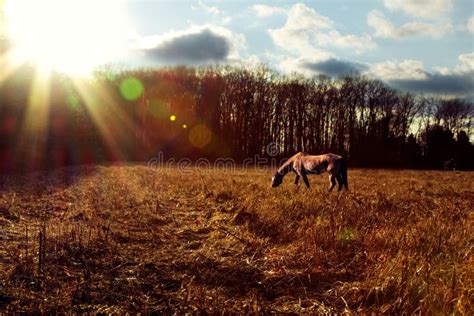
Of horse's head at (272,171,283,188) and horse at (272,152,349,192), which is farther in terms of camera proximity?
horse's head at (272,171,283,188)

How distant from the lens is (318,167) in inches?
638

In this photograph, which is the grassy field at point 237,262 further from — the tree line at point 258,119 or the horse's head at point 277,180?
the tree line at point 258,119

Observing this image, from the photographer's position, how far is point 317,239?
5254 millimetres

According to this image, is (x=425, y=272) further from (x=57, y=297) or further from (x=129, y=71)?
(x=129, y=71)

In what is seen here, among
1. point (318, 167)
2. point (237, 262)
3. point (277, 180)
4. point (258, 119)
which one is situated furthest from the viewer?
point (258, 119)

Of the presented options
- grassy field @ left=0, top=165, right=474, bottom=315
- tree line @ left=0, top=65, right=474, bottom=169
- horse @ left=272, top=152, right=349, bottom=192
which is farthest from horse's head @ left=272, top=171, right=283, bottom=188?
tree line @ left=0, top=65, right=474, bottom=169

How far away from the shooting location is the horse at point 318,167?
1516 centimetres

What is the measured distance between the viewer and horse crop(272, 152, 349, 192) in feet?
49.8

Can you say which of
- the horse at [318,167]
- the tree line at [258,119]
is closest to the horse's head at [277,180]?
the horse at [318,167]

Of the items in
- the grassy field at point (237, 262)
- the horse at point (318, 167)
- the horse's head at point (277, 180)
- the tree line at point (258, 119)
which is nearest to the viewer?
the grassy field at point (237, 262)

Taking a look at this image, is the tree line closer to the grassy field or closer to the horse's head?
the horse's head

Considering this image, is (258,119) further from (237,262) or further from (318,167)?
(237,262)

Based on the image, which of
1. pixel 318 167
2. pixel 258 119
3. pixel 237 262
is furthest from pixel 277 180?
pixel 258 119

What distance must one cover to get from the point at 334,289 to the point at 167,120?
161 feet
